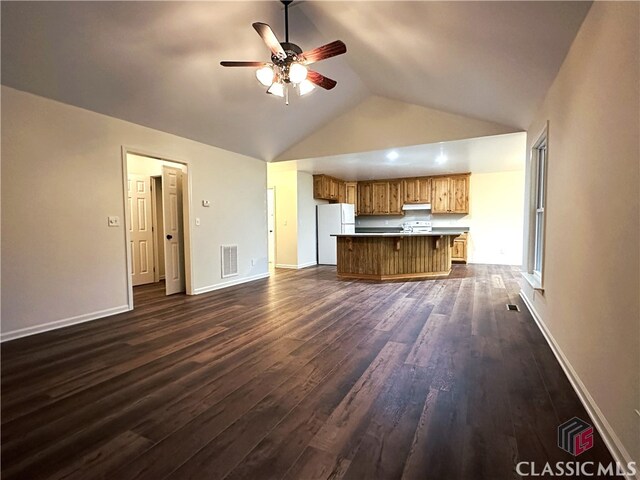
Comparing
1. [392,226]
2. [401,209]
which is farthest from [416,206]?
[392,226]

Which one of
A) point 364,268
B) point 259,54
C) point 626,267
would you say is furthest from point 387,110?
point 626,267

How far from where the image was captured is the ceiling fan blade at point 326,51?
2.49m

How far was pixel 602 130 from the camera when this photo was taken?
1634 millimetres

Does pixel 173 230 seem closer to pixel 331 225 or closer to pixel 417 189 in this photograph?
pixel 331 225

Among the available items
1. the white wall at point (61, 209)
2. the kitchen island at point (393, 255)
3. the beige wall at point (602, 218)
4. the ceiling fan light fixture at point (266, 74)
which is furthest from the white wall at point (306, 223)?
the beige wall at point (602, 218)

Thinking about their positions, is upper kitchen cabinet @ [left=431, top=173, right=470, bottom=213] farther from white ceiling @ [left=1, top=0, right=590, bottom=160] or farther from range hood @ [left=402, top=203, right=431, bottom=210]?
white ceiling @ [left=1, top=0, right=590, bottom=160]

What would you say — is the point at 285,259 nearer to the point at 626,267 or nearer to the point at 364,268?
the point at 364,268

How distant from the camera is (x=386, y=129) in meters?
5.02

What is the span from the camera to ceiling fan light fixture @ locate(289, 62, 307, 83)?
272 cm

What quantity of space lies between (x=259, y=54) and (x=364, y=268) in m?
3.93

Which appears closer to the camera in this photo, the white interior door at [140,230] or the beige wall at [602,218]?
the beige wall at [602,218]

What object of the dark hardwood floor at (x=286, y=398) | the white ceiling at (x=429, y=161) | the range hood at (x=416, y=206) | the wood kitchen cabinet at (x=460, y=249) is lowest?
the dark hardwood floor at (x=286, y=398)

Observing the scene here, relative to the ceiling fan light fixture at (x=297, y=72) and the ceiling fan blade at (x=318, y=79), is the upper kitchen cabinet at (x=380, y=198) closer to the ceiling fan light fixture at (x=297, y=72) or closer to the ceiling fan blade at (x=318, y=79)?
the ceiling fan blade at (x=318, y=79)

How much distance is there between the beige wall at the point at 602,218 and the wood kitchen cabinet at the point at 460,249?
5.54 m
